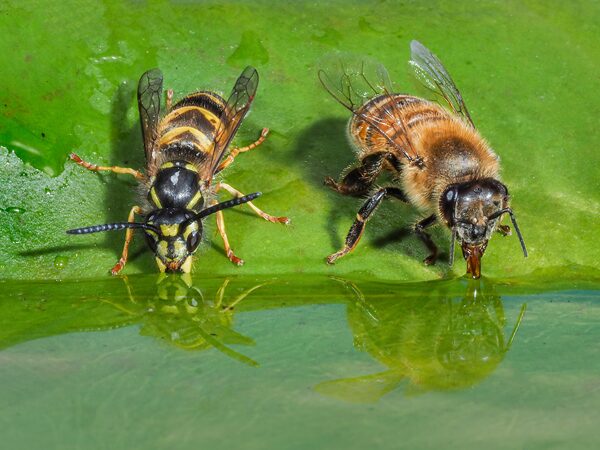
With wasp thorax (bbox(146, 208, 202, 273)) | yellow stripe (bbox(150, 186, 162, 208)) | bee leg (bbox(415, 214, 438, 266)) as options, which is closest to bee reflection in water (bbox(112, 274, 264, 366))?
wasp thorax (bbox(146, 208, 202, 273))

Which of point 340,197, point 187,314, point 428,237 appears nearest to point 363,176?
point 340,197

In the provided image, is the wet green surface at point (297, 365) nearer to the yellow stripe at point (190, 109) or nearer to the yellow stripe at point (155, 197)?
the yellow stripe at point (155, 197)

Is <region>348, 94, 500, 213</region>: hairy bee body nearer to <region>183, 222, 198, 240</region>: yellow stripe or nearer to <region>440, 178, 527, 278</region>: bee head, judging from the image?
<region>440, 178, 527, 278</region>: bee head

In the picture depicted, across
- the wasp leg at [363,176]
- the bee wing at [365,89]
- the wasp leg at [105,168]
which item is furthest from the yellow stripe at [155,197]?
the bee wing at [365,89]

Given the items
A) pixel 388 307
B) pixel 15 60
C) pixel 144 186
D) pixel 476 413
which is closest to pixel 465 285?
pixel 388 307

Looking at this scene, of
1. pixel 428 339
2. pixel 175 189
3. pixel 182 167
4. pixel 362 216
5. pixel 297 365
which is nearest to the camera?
pixel 297 365

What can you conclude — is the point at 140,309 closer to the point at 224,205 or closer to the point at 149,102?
the point at 224,205
